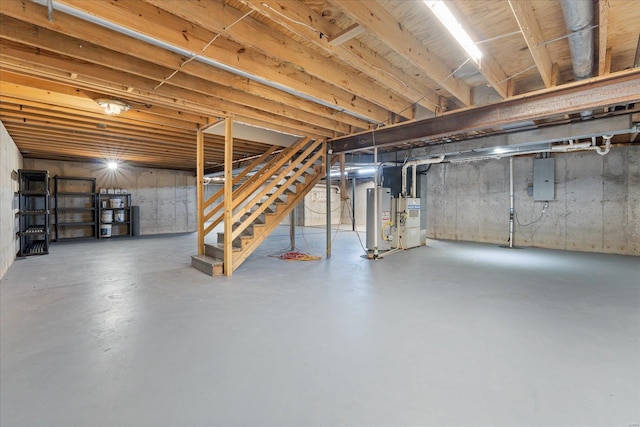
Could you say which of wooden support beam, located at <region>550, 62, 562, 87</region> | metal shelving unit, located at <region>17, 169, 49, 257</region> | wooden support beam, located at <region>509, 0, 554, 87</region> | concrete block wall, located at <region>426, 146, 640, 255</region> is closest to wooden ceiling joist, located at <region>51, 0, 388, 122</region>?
wooden support beam, located at <region>509, 0, 554, 87</region>

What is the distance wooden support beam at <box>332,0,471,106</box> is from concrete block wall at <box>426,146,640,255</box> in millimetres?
5708

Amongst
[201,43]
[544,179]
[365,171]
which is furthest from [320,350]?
[365,171]

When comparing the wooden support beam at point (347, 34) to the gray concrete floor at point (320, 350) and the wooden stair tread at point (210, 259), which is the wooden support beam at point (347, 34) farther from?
the wooden stair tread at point (210, 259)

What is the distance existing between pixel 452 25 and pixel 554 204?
6971mm

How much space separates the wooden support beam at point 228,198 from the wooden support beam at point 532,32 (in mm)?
3633

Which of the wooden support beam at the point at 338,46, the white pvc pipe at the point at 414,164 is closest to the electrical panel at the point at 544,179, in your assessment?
the white pvc pipe at the point at 414,164

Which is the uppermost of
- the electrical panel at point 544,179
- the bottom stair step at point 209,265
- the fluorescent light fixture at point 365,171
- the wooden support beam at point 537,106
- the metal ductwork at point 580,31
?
the fluorescent light fixture at point 365,171

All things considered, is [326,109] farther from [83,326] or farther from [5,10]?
[83,326]

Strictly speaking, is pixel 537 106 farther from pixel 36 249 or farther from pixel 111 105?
pixel 36 249

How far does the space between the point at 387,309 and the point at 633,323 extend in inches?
89.8

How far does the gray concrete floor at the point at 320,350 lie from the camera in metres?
1.61

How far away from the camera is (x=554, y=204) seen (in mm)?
7094

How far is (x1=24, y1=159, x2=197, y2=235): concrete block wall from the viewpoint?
8.98 meters

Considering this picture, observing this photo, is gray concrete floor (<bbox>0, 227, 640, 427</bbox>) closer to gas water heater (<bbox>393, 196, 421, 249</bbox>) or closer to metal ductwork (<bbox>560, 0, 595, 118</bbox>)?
metal ductwork (<bbox>560, 0, 595, 118</bbox>)
